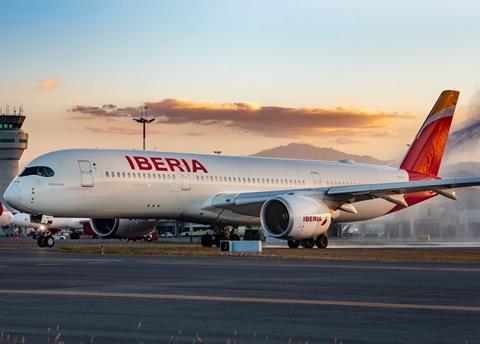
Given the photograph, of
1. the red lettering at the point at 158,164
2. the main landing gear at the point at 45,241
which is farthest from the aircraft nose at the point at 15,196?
the red lettering at the point at 158,164

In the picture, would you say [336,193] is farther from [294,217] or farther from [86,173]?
[86,173]

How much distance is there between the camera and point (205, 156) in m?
50.8

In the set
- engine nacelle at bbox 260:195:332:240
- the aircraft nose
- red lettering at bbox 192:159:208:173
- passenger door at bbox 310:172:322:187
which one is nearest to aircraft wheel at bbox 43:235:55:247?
the aircraft nose

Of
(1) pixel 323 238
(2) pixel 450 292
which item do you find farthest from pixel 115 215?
(2) pixel 450 292

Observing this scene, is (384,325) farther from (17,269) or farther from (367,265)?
(367,265)

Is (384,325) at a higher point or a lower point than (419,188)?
lower

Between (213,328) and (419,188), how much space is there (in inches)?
1482

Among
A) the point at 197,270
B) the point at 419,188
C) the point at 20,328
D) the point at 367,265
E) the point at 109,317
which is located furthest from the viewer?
the point at 419,188

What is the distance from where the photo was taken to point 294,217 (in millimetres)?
45344

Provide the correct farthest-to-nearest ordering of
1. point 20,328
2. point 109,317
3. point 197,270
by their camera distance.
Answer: point 197,270
point 109,317
point 20,328

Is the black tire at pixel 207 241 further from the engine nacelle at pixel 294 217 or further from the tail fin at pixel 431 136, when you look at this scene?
the tail fin at pixel 431 136

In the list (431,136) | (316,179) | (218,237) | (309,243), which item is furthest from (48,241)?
(431,136)

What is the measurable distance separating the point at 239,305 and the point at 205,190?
1292 inches

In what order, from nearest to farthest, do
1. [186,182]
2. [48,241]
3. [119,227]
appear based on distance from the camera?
[186,182], [48,241], [119,227]
